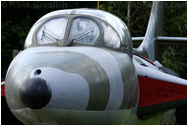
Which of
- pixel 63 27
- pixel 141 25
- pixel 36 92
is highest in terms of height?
pixel 63 27

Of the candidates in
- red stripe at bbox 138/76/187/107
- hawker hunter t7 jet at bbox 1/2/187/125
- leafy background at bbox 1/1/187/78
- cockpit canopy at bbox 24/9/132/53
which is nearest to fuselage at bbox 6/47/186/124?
hawker hunter t7 jet at bbox 1/2/187/125

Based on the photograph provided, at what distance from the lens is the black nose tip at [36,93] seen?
210 centimetres

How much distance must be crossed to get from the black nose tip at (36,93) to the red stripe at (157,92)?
1800mm

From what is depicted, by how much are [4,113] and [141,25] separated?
17751mm

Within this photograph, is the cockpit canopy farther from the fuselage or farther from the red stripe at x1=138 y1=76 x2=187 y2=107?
the red stripe at x1=138 y1=76 x2=187 y2=107

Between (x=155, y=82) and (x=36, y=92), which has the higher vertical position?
(x=36, y=92)

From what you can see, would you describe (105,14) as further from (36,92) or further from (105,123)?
(36,92)

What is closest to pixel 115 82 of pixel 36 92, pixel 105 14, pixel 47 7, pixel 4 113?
pixel 36 92

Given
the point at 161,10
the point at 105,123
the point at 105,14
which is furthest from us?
the point at 161,10

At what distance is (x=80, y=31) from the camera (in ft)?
10.3

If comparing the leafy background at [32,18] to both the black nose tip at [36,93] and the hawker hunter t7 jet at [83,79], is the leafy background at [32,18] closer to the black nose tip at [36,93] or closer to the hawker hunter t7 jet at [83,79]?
the hawker hunter t7 jet at [83,79]

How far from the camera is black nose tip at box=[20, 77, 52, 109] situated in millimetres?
2096

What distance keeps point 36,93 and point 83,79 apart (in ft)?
1.42

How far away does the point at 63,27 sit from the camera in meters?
3.21
